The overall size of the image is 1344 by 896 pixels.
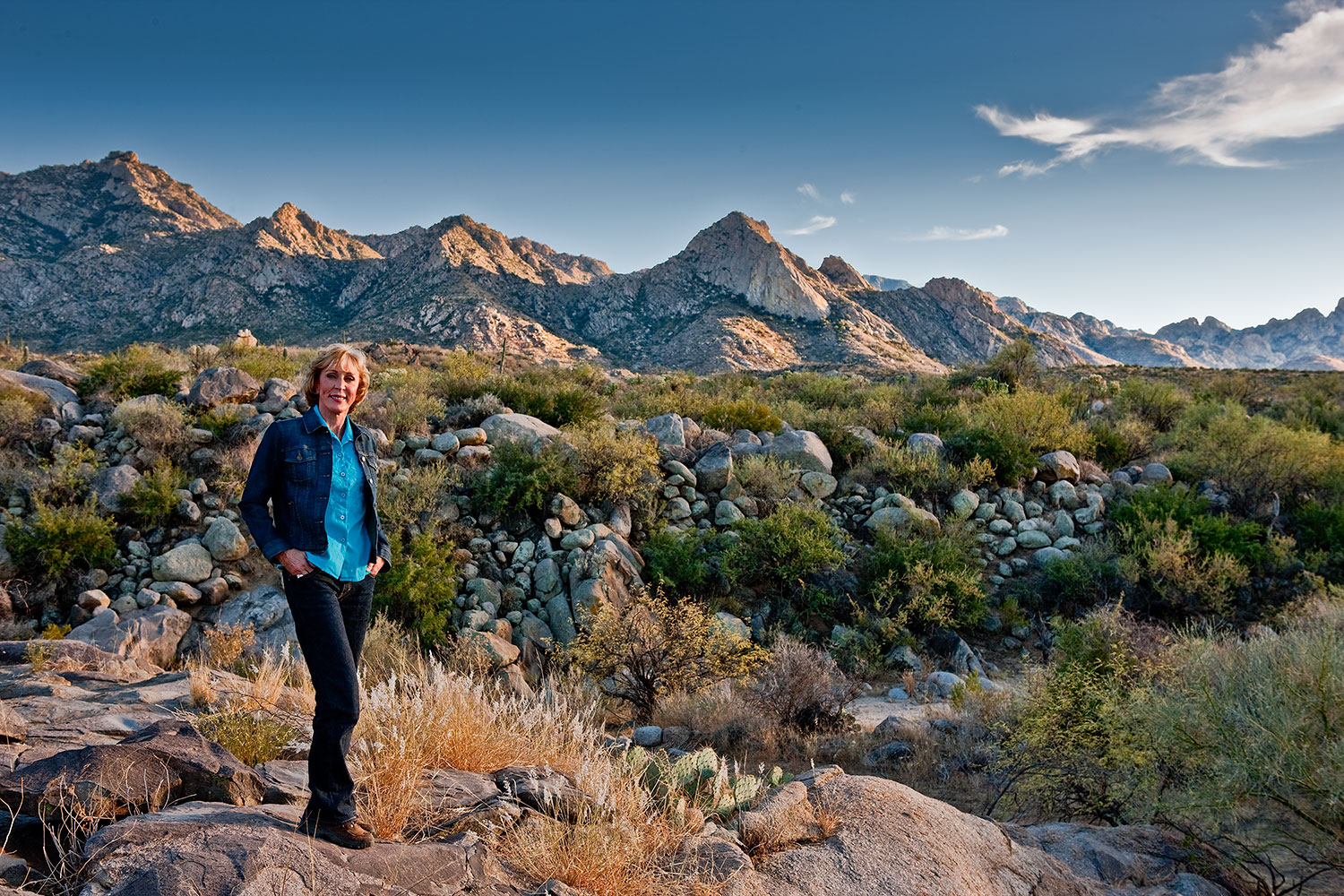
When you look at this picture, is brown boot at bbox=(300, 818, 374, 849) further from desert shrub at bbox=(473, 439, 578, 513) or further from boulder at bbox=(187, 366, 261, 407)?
boulder at bbox=(187, 366, 261, 407)

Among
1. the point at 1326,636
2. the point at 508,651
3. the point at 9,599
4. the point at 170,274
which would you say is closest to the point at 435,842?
the point at 508,651

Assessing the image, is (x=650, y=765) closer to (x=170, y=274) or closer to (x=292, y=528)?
(x=292, y=528)

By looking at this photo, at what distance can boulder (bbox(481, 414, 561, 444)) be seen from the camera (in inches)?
398

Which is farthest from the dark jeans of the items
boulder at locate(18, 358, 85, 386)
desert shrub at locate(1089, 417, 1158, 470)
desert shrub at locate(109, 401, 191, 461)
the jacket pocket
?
desert shrub at locate(1089, 417, 1158, 470)

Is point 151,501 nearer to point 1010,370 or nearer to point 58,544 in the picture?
point 58,544

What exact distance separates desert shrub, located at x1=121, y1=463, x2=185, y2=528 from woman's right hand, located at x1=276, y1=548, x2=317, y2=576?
6713mm

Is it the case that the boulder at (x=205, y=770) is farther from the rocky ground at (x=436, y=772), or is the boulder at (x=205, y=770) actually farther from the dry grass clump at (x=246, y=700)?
the dry grass clump at (x=246, y=700)

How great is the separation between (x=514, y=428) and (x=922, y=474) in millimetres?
6851

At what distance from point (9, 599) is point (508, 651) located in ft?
17.4

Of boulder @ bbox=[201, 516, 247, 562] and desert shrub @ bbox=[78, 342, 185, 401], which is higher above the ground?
desert shrub @ bbox=[78, 342, 185, 401]

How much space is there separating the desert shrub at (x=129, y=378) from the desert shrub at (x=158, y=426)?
1231 millimetres

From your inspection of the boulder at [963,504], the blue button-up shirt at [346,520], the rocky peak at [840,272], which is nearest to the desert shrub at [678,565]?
→ the boulder at [963,504]

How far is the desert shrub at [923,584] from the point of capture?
27.8 feet

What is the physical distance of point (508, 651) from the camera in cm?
721
